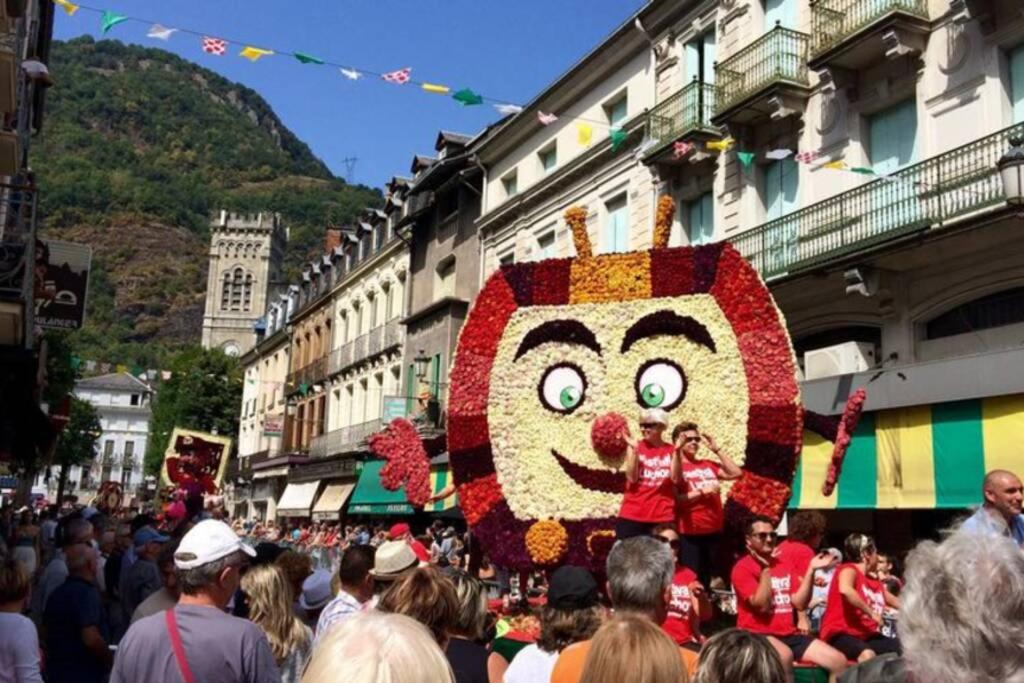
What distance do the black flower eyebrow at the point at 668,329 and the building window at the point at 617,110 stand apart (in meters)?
13.6

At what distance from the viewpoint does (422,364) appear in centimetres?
2917

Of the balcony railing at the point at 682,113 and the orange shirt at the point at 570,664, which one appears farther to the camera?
the balcony railing at the point at 682,113

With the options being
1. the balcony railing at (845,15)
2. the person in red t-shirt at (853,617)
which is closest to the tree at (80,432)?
the balcony railing at (845,15)

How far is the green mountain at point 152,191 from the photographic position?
460ft

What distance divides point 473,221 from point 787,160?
1316 centimetres

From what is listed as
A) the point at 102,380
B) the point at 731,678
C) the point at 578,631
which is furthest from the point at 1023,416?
the point at 102,380

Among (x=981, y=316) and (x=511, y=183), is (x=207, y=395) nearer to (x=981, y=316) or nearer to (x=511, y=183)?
(x=511, y=183)

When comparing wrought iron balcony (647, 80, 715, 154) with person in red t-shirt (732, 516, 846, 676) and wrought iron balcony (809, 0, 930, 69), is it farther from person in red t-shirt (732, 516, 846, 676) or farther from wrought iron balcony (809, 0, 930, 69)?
person in red t-shirt (732, 516, 846, 676)

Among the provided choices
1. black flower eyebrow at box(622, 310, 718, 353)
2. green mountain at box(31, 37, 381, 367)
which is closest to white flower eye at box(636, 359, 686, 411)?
black flower eyebrow at box(622, 310, 718, 353)

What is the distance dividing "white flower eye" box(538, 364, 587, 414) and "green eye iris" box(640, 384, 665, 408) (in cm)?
58

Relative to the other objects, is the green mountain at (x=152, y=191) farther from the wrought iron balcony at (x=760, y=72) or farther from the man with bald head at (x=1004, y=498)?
the man with bald head at (x=1004, y=498)

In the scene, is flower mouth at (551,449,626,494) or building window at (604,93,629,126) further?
building window at (604,93,629,126)

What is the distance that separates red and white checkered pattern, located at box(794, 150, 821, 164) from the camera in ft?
49.3

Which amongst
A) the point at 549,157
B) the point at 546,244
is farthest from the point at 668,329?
the point at 549,157
